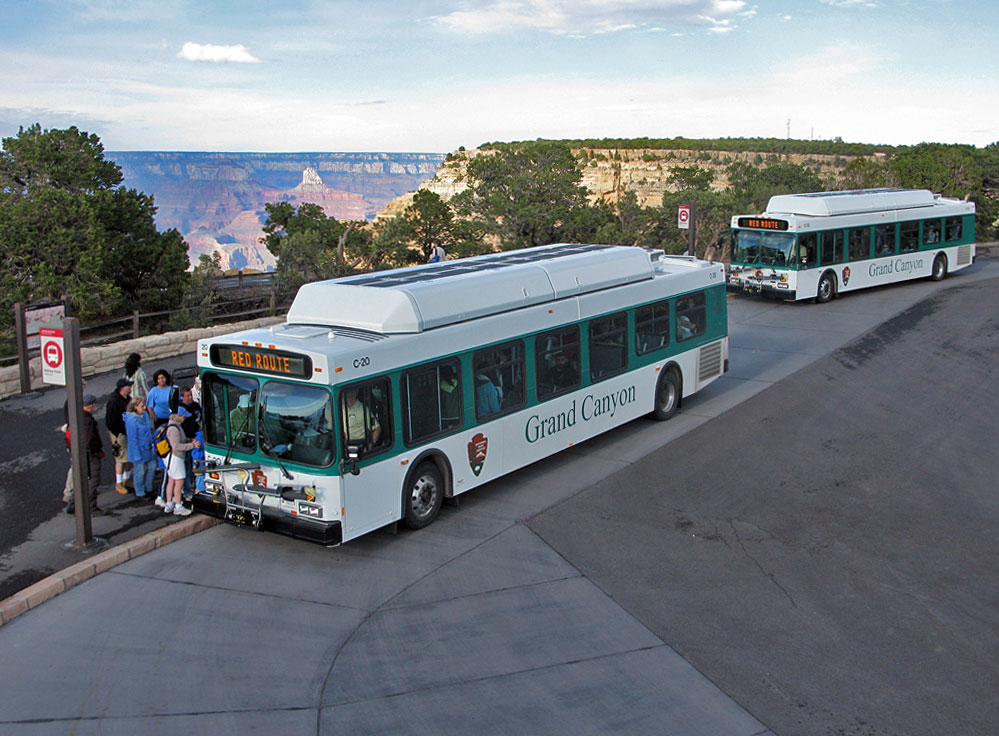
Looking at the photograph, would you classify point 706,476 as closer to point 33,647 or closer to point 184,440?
point 184,440

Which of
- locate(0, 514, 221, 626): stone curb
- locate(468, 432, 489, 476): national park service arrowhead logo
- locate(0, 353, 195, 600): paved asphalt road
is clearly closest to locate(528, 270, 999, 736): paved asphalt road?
locate(468, 432, 489, 476): national park service arrowhead logo

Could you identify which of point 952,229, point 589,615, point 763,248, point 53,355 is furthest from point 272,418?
point 952,229

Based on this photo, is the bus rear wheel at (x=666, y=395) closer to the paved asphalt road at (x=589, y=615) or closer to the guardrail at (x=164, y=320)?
the paved asphalt road at (x=589, y=615)

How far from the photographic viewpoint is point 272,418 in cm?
977

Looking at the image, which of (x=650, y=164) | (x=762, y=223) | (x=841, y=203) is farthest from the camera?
(x=650, y=164)

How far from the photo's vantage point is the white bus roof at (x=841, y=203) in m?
25.8

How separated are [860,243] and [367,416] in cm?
2150

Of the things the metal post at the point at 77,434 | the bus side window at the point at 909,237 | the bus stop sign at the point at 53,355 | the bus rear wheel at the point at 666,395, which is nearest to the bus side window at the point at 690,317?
the bus rear wheel at the point at 666,395

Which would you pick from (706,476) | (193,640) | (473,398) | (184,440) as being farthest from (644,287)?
(193,640)

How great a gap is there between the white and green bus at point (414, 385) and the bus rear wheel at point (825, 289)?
13410 millimetres

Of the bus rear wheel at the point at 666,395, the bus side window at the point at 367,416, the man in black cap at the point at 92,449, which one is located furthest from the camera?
the bus rear wheel at the point at 666,395

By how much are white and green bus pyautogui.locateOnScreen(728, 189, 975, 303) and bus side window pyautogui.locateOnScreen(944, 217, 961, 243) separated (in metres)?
0.31

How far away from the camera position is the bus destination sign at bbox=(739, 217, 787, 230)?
2495cm

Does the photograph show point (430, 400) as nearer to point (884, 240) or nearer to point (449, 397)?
point (449, 397)
